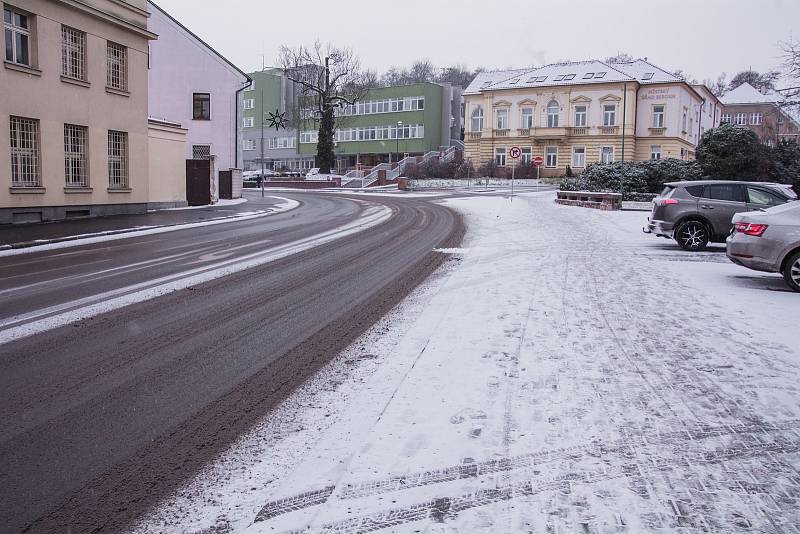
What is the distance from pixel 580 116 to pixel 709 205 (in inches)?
2127

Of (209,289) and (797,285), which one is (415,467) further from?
(797,285)

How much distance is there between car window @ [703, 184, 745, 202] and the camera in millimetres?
15430

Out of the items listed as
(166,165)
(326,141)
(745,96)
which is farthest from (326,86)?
(745,96)

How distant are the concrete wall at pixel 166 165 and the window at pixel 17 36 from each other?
21.3ft

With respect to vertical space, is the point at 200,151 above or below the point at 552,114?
below

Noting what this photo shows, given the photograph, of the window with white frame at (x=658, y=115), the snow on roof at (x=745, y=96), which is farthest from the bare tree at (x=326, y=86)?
the snow on roof at (x=745, y=96)

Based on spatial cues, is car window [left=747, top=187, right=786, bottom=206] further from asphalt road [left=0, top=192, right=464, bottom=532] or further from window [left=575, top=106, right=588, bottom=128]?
window [left=575, top=106, right=588, bottom=128]

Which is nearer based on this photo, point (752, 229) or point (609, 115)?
point (752, 229)

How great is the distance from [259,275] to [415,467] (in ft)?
25.0

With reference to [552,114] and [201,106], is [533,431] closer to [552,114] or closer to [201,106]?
[201,106]

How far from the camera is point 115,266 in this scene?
12211mm

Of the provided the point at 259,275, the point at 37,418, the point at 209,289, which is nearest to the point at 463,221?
the point at 259,275

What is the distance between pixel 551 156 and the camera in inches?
2692

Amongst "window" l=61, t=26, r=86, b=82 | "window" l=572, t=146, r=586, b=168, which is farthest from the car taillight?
"window" l=572, t=146, r=586, b=168
